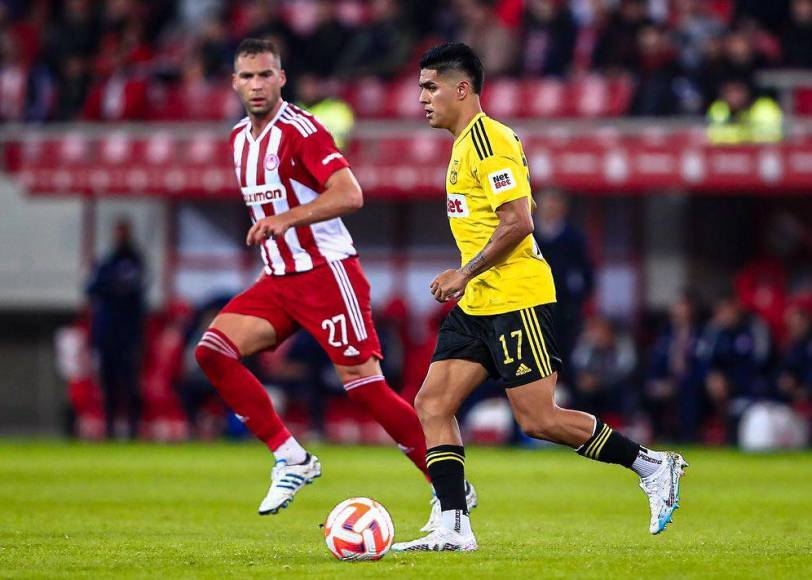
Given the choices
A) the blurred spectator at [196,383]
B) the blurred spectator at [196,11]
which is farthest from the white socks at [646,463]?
the blurred spectator at [196,11]

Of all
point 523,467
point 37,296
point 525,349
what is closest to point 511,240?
point 525,349

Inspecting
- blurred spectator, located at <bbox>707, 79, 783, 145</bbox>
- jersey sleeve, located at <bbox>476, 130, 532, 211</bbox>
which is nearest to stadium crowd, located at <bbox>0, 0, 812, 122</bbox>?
blurred spectator, located at <bbox>707, 79, 783, 145</bbox>

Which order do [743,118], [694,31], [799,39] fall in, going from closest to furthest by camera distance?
[743,118], [799,39], [694,31]

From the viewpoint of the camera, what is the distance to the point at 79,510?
372 inches

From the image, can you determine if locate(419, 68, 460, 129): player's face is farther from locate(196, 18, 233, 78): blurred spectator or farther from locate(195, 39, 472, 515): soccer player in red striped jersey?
locate(196, 18, 233, 78): blurred spectator

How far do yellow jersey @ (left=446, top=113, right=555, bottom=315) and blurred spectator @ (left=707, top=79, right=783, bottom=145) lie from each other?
976cm

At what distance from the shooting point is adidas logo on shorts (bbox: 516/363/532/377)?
702 cm

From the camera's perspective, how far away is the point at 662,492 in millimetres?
7344

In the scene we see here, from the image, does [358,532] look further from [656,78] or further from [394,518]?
[656,78]

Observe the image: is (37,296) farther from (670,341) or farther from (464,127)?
(464,127)

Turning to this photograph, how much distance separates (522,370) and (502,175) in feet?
2.82

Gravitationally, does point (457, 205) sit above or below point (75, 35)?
below

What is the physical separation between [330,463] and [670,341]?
15.1 feet

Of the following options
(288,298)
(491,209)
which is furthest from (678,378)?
(491,209)
